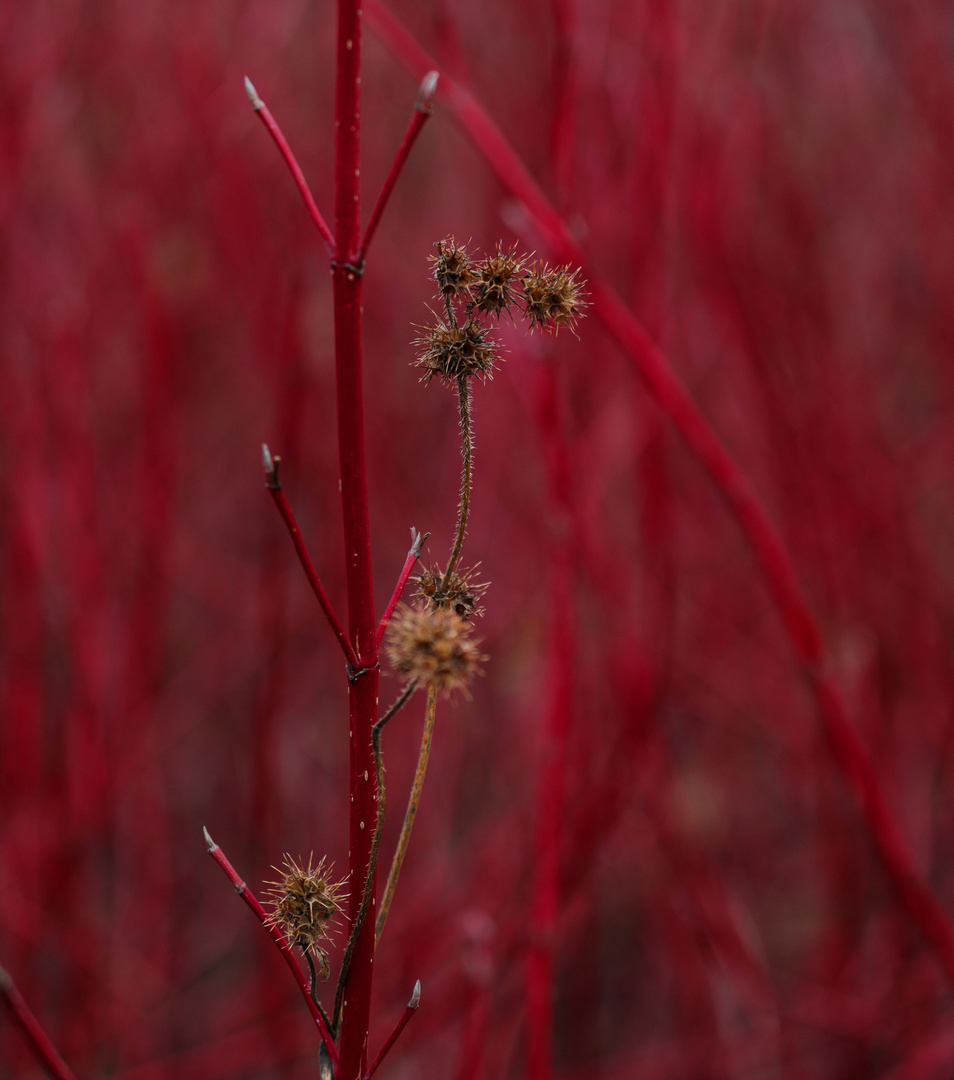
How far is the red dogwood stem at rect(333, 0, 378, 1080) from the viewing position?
475 mm

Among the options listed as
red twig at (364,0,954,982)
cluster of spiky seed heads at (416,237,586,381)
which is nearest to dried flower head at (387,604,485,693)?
cluster of spiky seed heads at (416,237,586,381)

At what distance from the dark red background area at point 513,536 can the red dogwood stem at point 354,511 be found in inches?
19.8

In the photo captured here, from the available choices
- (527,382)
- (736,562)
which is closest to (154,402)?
(527,382)

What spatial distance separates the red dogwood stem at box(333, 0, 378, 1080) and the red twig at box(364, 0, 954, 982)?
0.52m

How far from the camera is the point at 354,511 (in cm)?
49

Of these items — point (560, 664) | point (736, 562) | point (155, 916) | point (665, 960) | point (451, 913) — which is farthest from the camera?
point (736, 562)

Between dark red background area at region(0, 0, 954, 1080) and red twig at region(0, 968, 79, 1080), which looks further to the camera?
dark red background area at region(0, 0, 954, 1080)

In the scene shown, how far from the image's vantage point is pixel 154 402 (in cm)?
184

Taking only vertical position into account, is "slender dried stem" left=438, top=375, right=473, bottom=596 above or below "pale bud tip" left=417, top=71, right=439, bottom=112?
below

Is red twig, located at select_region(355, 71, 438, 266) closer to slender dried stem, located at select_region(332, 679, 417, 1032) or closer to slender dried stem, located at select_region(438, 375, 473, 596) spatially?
slender dried stem, located at select_region(438, 375, 473, 596)

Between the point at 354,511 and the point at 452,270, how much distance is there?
0.15 meters

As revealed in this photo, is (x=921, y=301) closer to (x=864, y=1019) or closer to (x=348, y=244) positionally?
(x=864, y=1019)

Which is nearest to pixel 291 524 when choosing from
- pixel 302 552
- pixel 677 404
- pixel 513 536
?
pixel 302 552

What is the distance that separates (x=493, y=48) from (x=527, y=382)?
2.16 meters
